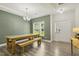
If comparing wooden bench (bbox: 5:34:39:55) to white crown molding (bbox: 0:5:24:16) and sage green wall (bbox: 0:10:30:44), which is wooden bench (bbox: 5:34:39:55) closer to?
sage green wall (bbox: 0:10:30:44)

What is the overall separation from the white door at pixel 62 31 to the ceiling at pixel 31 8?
0.35 metres

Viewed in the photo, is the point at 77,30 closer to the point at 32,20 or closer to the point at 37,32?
the point at 37,32

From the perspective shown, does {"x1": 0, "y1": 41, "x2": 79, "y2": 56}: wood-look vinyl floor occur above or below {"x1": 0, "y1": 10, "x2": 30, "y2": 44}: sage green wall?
below

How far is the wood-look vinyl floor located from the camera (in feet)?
5.89

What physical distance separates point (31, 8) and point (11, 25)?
557 millimetres

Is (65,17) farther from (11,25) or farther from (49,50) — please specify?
(11,25)

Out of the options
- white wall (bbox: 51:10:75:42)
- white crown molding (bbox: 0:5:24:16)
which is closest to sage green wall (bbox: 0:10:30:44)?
white crown molding (bbox: 0:5:24:16)

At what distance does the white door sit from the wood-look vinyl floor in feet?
0.36

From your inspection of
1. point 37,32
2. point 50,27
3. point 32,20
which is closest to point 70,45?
point 50,27

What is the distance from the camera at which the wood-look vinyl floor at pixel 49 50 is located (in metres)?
1.79

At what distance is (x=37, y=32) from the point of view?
6.42 feet

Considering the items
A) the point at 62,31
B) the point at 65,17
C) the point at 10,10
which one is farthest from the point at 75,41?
the point at 10,10

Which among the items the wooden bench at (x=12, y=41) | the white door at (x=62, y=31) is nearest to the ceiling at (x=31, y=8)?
the white door at (x=62, y=31)

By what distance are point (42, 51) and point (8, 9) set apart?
3.68 feet
